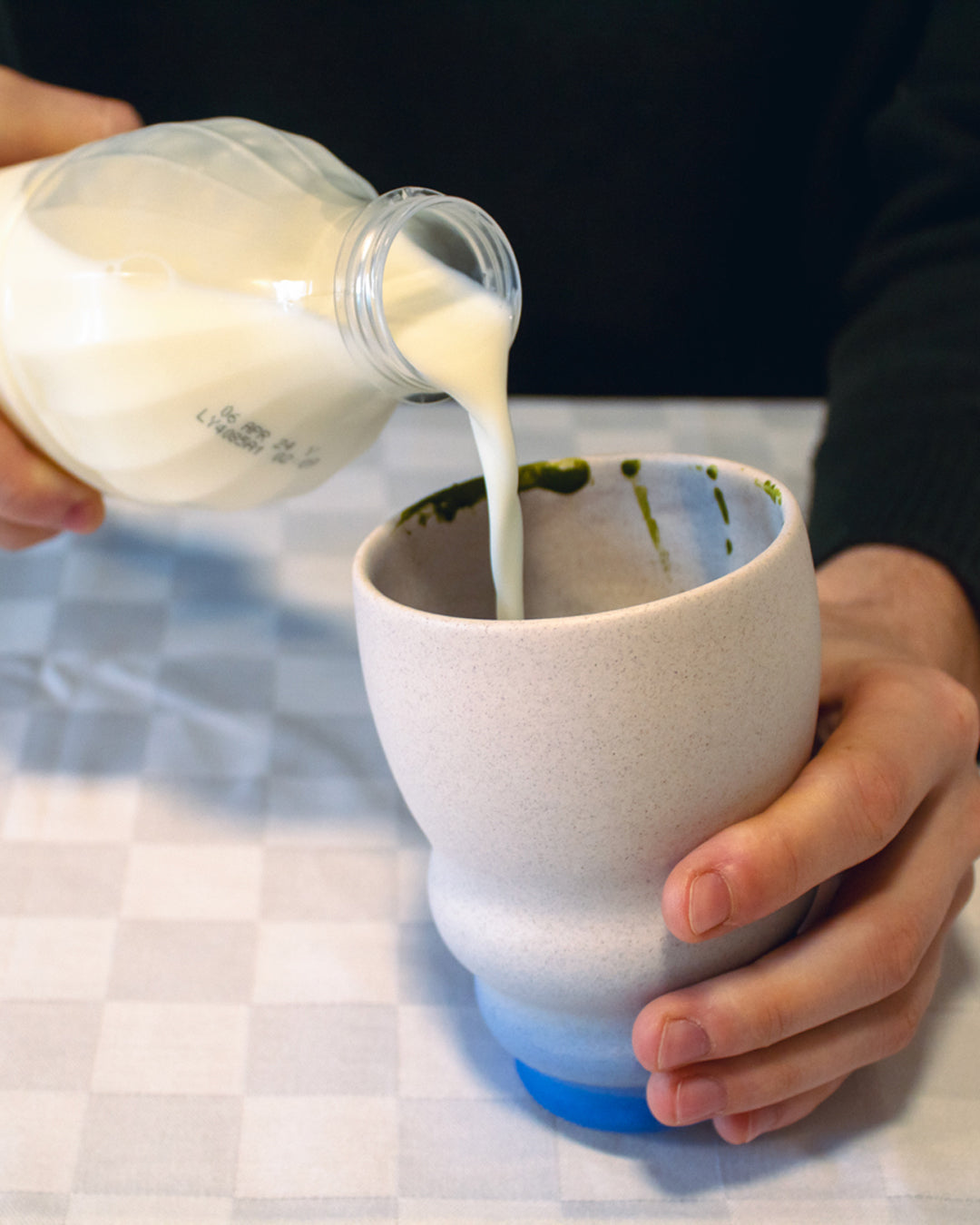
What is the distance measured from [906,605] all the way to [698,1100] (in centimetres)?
25

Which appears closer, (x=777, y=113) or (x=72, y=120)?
(x=72, y=120)

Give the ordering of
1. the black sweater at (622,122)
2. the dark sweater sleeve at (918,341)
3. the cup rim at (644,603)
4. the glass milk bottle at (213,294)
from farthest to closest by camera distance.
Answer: the black sweater at (622,122) < the dark sweater sleeve at (918,341) < the glass milk bottle at (213,294) < the cup rim at (644,603)

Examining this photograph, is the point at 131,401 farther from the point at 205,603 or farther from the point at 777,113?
the point at 777,113

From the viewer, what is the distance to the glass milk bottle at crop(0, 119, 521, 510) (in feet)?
1.08

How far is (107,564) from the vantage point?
55 cm

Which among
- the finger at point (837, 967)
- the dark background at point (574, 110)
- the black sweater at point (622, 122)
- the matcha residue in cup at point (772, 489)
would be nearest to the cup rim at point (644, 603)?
the matcha residue in cup at point (772, 489)

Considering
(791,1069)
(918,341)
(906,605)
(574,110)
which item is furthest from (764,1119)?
(574,110)

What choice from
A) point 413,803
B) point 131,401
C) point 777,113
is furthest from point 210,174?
point 777,113

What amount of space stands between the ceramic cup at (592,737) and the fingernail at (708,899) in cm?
1

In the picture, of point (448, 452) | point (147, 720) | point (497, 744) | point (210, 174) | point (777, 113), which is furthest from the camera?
point (777, 113)

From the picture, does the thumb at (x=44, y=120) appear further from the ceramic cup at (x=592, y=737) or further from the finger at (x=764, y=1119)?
the finger at (x=764, y=1119)

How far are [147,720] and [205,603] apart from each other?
0.28ft

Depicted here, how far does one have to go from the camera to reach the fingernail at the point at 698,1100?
0.27m

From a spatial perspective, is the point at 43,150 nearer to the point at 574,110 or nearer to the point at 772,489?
the point at 772,489
